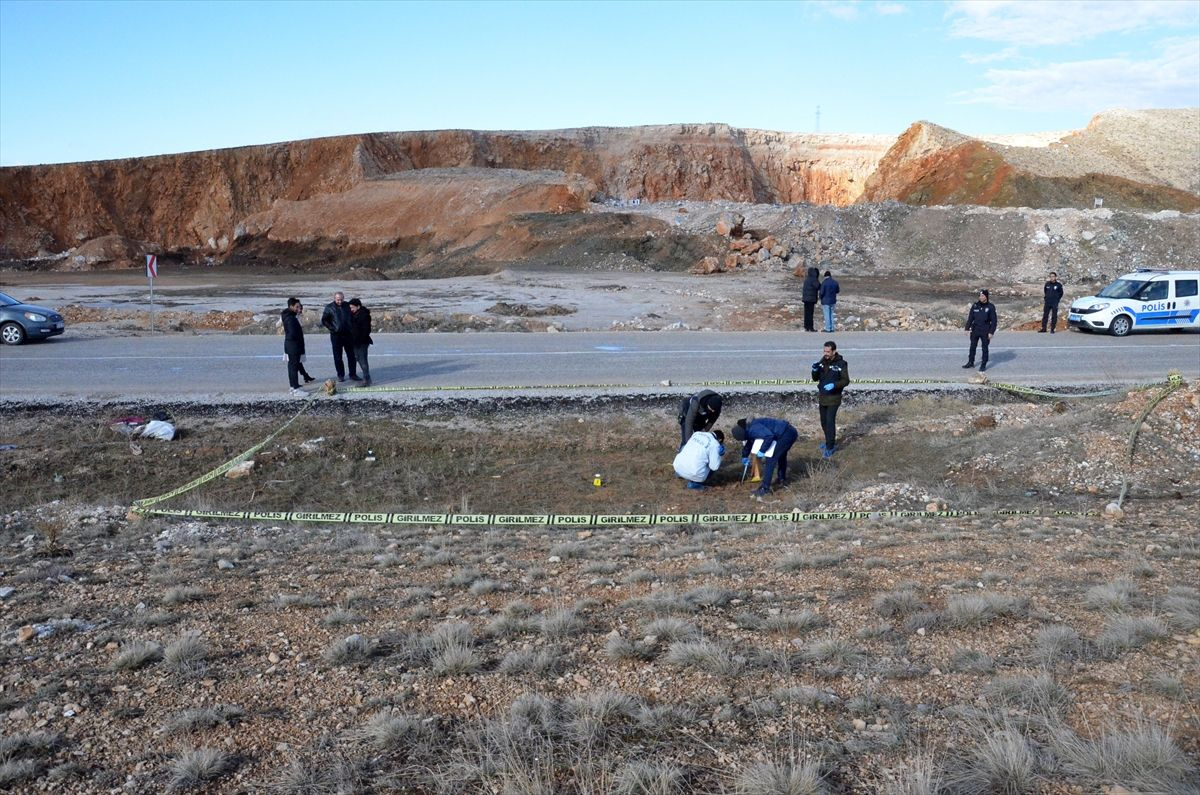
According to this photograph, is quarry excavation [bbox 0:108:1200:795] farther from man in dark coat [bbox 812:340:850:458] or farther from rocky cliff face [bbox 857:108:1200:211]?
rocky cliff face [bbox 857:108:1200:211]

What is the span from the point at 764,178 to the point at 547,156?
2346cm

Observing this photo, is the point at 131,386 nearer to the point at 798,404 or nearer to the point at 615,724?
the point at 798,404

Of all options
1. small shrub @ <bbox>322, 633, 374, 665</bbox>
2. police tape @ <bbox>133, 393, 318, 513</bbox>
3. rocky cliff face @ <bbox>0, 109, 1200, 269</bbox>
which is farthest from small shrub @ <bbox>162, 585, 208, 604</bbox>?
rocky cliff face @ <bbox>0, 109, 1200, 269</bbox>

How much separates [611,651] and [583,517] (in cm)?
495

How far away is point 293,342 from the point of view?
48.6 ft

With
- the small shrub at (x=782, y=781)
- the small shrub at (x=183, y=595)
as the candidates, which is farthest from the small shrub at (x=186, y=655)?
the small shrub at (x=782, y=781)

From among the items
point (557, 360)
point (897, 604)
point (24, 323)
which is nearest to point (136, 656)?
point (897, 604)

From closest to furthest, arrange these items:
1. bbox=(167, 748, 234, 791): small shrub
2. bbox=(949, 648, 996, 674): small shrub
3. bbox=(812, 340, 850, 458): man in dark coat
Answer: bbox=(167, 748, 234, 791): small shrub
bbox=(949, 648, 996, 674): small shrub
bbox=(812, 340, 850, 458): man in dark coat

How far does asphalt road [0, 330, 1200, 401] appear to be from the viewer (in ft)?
52.9

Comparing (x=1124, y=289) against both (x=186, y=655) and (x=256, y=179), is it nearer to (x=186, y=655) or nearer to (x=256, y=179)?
(x=186, y=655)

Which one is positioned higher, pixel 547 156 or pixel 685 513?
pixel 547 156

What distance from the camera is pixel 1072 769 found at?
3904 millimetres

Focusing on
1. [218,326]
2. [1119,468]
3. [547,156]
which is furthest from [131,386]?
[547,156]

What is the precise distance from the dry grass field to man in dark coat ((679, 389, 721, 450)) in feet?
3.51
